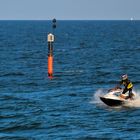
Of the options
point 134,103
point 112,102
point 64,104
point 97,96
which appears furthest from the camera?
point 97,96

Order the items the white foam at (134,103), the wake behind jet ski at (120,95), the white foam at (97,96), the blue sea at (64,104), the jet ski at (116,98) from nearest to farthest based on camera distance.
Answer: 1. the blue sea at (64,104)
2. the wake behind jet ski at (120,95)
3. the jet ski at (116,98)
4. the white foam at (134,103)
5. the white foam at (97,96)

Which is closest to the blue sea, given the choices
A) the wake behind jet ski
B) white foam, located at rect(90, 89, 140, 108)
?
white foam, located at rect(90, 89, 140, 108)

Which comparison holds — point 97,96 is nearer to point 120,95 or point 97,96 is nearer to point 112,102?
point 112,102

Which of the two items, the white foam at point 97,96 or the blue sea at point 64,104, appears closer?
the blue sea at point 64,104

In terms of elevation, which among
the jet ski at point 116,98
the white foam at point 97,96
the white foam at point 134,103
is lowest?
the white foam at point 97,96

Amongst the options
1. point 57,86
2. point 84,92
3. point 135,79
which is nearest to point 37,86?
point 57,86

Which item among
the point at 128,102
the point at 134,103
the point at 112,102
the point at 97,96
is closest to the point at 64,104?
the point at 112,102

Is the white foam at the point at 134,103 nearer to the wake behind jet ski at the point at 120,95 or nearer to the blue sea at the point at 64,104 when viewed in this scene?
the blue sea at the point at 64,104

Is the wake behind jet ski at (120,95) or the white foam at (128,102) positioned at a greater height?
the wake behind jet ski at (120,95)

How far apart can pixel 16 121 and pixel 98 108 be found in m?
6.34

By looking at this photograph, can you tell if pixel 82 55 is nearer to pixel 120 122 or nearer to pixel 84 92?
pixel 84 92

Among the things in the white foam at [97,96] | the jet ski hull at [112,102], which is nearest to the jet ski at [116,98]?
the jet ski hull at [112,102]

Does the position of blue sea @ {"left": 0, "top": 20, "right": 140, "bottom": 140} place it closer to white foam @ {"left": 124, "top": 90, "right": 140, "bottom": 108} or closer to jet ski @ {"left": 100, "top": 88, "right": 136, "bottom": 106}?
white foam @ {"left": 124, "top": 90, "right": 140, "bottom": 108}

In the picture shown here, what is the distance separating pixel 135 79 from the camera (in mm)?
55156
